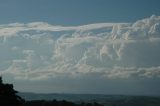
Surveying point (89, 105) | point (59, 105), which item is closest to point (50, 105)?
point (59, 105)

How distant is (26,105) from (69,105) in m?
17.6

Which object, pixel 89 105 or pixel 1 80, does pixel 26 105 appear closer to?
pixel 89 105

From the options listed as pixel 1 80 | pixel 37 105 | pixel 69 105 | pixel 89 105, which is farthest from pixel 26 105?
pixel 1 80

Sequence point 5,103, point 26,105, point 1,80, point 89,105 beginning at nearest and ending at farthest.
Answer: point 5,103, point 1,80, point 26,105, point 89,105

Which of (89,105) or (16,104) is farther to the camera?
(89,105)

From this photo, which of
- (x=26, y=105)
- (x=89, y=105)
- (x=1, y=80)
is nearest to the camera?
(x=1, y=80)

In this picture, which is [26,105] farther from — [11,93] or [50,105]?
[11,93]

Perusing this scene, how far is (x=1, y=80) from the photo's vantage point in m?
104

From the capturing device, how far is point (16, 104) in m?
97.6

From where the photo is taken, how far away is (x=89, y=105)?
18500cm

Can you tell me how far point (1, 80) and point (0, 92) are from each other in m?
7.37

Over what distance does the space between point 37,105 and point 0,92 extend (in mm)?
75014

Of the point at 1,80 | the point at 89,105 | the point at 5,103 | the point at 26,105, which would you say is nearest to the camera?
the point at 5,103

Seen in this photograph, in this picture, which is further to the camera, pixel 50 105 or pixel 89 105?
pixel 89 105
